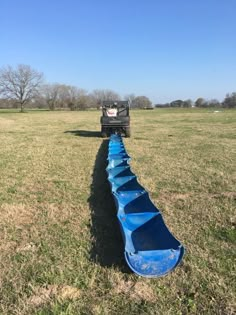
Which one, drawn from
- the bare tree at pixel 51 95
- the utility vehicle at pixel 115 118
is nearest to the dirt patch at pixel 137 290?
the utility vehicle at pixel 115 118

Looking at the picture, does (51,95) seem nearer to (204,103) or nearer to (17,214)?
(204,103)

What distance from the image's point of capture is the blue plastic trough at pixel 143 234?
11.5 feet

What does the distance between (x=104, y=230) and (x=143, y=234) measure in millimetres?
588

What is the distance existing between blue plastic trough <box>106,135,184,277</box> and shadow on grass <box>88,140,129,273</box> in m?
0.18

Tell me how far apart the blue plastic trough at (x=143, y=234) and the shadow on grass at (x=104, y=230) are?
0.18 meters

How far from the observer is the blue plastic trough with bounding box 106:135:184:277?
3.50 metres

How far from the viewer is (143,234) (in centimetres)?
431

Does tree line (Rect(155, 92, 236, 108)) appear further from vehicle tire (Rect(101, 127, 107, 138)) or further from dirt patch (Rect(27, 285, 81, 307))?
dirt patch (Rect(27, 285, 81, 307))

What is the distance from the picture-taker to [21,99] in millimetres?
67375

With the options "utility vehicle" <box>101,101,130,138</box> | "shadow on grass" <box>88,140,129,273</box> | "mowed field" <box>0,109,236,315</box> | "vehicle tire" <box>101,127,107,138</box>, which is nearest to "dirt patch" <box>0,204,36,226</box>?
"mowed field" <box>0,109,236,315</box>

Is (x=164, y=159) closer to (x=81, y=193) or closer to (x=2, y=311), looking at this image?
(x=81, y=193)

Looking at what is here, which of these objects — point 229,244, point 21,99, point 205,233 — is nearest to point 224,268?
point 229,244

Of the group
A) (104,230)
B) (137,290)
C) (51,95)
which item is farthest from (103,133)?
(51,95)

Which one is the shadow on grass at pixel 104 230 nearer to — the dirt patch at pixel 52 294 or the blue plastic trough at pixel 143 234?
the blue plastic trough at pixel 143 234
